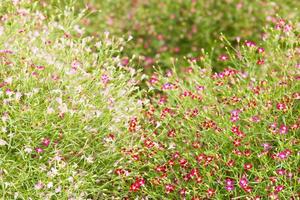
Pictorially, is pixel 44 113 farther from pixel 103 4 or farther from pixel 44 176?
pixel 103 4

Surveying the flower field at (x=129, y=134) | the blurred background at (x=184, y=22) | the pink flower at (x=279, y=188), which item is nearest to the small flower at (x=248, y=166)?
the flower field at (x=129, y=134)

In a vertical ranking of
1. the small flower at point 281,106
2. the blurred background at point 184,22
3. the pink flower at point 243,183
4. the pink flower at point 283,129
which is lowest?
the blurred background at point 184,22

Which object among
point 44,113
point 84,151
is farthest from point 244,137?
point 44,113

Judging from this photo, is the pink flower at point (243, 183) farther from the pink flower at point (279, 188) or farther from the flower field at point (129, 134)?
the pink flower at point (279, 188)

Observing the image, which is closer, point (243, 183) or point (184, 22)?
point (243, 183)

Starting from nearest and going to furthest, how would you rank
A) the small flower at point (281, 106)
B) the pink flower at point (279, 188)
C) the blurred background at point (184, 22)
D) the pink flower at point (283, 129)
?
the pink flower at point (279, 188)
the pink flower at point (283, 129)
the small flower at point (281, 106)
the blurred background at point (184, 22)

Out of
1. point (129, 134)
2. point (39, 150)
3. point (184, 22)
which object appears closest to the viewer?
point (39, 150)

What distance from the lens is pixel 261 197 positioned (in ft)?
13.1

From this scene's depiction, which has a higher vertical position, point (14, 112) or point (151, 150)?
point (14, 112)

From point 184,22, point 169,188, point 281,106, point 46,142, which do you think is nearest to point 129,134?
point 169,188

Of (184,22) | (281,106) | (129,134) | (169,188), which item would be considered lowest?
(184,22)

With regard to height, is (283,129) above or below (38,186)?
above

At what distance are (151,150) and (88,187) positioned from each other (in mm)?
515

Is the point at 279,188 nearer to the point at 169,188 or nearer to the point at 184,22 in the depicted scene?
the point at 169,188
